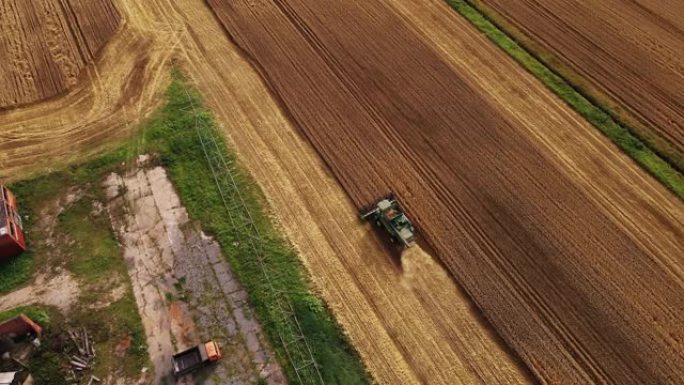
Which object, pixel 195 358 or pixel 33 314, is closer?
pixel 195 358

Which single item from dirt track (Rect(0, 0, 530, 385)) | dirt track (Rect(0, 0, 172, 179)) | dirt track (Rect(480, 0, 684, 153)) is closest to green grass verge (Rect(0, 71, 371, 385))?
dirt track (Rect(0, 0, 530, 385))

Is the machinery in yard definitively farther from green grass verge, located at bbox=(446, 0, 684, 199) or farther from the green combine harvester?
green grass verge, located at bbox=(446, 0, 684, 199)

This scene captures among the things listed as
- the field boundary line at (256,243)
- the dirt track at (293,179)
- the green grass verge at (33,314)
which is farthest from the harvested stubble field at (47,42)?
the green grass verge at (33,314)

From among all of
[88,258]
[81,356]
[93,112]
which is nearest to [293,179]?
[88,258]

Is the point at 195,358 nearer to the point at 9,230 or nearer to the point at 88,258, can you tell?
the point at 88,258

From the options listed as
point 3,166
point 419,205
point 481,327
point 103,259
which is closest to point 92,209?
point 103,259

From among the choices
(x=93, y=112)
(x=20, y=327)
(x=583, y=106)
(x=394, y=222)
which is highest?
(x=93, y=112)
